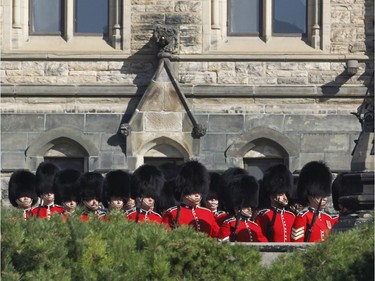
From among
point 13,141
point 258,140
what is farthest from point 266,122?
point 13,141

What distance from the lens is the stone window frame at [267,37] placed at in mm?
29812

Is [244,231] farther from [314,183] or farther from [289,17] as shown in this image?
[289,17]

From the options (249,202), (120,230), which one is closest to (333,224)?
(249,202)

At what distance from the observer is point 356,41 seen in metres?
29.8

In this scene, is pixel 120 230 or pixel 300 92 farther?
pixel 300 92

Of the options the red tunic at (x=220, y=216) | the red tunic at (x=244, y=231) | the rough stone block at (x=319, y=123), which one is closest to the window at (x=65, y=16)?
the rough stone block at (x=319, y=123)

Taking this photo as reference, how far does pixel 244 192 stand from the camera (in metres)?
22.2

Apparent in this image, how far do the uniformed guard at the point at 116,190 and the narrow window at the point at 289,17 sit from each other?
6.73 meters

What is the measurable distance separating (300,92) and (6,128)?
13.4 feet

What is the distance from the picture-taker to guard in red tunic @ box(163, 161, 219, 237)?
2158cm

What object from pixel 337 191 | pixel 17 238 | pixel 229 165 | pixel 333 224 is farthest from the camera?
pixel 229 165

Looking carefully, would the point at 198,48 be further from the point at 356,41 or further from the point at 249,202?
the point at 249,202

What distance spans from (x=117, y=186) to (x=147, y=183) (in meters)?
0.49

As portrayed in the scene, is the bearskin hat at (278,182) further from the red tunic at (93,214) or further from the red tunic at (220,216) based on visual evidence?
the red tunic at (93,214)
